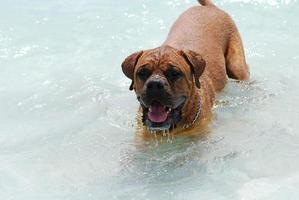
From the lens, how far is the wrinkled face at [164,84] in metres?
5.90

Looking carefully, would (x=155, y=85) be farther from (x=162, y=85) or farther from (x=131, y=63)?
(x=131, y=63)

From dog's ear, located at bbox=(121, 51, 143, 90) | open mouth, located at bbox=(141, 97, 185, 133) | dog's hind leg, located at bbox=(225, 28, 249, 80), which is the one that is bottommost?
dog's hind leg, located at bbox=(225, 28, 249, 80)

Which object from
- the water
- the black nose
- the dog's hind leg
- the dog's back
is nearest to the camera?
the water

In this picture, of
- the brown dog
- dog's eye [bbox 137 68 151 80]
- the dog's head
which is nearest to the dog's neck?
the brown dog

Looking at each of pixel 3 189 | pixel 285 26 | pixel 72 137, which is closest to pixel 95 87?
pixel 72 137

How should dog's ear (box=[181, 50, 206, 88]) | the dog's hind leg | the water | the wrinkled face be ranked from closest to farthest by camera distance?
the water, the wrinkled face, dog's ear (box=[181, 50, 206, 88]), the dog's hind leg

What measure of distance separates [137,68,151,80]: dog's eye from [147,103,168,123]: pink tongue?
0.28 meters

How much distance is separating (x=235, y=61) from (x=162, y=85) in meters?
2.23

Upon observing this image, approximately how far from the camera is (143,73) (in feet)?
19.9

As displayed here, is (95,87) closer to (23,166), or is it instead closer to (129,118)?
(129,118)

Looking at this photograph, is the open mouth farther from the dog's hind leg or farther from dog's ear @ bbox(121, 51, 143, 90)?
the dog's hind leg

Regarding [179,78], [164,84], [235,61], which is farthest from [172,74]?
[235,61]

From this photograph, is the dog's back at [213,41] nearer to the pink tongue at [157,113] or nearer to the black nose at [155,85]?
the pink tongue at [157,113]

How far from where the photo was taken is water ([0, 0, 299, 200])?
18.6ft
